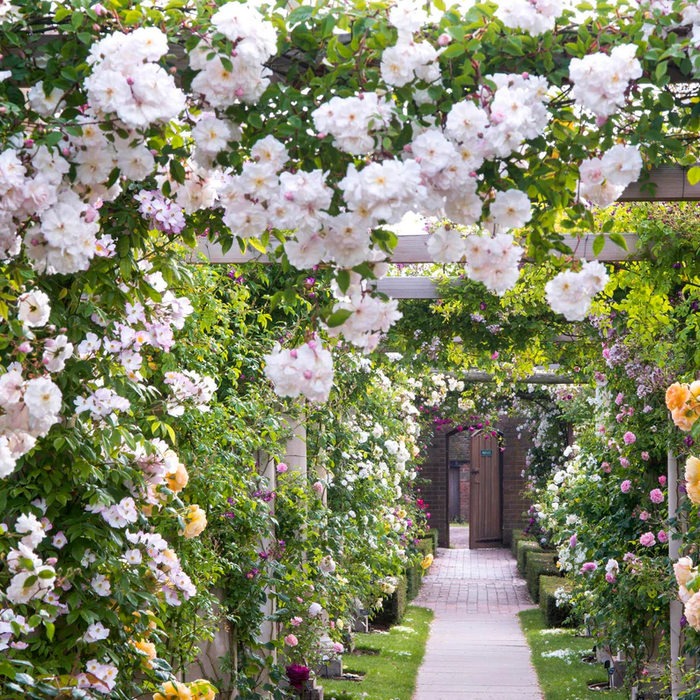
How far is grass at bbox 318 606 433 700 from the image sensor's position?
6238mm

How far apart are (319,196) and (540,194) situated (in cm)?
45

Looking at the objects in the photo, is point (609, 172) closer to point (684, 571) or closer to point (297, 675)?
point (684, 571)

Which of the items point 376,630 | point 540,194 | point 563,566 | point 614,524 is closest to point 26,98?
point 540,194

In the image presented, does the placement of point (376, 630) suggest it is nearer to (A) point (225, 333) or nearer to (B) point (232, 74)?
(A) point (225, 333)

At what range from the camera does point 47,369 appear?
192 centimetres

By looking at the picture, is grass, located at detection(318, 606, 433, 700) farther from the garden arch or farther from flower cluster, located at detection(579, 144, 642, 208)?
flower cluster, located at detection(579, 144, 642, 208)

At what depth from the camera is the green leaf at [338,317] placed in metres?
1.68

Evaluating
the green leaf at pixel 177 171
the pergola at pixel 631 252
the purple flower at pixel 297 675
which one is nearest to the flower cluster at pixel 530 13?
the green leaf at pixel 177 171

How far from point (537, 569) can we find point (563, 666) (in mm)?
3310

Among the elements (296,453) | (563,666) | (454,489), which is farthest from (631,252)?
(454,489)

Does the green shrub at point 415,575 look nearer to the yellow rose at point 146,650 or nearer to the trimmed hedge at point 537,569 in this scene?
the trimmed hedge at point 537,569

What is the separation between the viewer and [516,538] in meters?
14.2

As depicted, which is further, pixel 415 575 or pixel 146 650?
pixel 415 575

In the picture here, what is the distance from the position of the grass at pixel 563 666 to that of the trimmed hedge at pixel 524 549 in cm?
273
